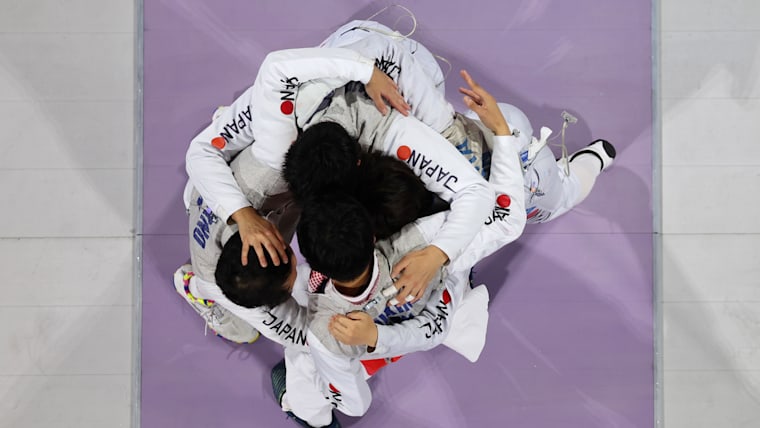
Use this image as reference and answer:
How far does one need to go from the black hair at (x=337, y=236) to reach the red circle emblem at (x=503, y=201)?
0.50 metres

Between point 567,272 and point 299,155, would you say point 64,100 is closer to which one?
point 299,155

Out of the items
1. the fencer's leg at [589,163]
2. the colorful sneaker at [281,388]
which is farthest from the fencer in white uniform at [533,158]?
the colorful sneaker at [281,388]

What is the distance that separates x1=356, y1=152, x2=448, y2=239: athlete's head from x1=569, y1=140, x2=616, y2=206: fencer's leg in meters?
0.86

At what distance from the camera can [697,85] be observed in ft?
7.32

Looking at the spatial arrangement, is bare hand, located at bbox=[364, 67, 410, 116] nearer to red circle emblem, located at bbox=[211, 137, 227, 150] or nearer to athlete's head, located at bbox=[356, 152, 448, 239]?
athlete's head, located at bbox=[356, 152, 448, 239]

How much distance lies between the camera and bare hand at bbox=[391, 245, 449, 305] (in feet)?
4.62

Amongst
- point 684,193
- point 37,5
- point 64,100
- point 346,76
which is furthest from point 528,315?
point 37,5

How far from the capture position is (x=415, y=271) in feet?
4.63

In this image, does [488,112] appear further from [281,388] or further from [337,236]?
[281,388]

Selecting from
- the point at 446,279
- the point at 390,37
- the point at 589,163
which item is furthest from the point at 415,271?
the point at 589,163

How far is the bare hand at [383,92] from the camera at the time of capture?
142cm

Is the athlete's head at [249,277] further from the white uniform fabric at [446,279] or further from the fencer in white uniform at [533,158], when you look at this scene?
the fencer in white uniform at [533,158]

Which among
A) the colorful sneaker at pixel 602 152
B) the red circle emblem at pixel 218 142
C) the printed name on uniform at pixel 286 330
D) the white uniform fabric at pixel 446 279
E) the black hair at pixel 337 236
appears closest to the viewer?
the black hair at pixel 337 236

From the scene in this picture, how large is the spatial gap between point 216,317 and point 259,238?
0.73 metres
